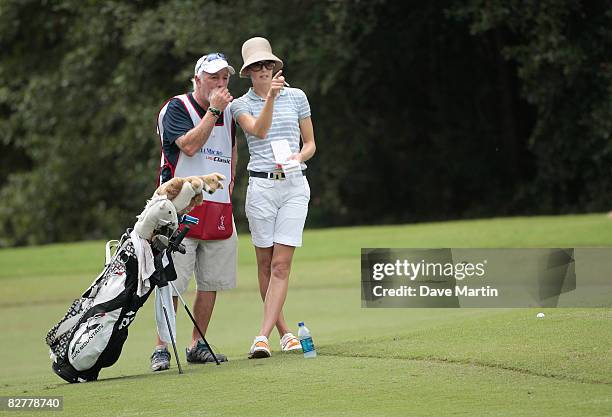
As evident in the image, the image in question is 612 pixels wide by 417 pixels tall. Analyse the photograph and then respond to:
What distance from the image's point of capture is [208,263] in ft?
25.7

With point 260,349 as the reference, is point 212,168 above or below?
above

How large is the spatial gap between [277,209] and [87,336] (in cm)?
152

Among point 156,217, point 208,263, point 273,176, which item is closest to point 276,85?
point 273,176

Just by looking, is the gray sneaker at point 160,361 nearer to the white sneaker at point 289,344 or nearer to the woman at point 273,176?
the woman at point 273,176

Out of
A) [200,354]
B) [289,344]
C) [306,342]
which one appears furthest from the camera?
[289,344]

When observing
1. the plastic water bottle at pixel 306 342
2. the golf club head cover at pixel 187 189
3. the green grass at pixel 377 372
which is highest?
the golf club head cover at pixel 187 189

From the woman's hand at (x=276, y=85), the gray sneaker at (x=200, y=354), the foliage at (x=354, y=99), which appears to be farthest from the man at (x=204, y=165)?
the foliage at (x=354, y=99)

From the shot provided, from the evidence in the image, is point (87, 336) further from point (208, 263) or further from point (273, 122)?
point (273, 122)

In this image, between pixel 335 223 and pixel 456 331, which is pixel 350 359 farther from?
pixel 335 223

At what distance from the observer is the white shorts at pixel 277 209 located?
7734mm

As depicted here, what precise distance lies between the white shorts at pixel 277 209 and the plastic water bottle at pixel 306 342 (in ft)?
2.33

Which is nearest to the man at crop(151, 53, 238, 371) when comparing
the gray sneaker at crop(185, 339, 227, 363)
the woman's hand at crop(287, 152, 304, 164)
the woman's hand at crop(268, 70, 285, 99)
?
the gray sneaker at crop(185, 339, 227, 363)

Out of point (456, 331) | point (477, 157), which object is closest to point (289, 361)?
point (456, 331)

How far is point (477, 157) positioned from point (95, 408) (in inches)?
783
